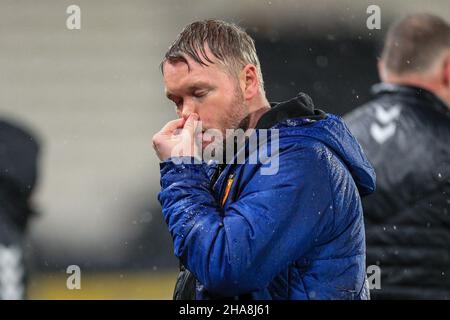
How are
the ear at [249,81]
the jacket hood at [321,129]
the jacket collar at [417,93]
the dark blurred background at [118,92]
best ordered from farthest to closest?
the dark blurred background at [118,92] < the jacket collar at [417,93] < the ear at [249,81] < the jacket hood at [321,129]

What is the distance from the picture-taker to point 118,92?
8594 millimetres

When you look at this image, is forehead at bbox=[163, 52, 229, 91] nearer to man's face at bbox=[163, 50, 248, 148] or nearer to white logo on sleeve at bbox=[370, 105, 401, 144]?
man's face at bbox=[163, 50, 248, 148]

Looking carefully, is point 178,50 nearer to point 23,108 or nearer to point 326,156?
point 326,156

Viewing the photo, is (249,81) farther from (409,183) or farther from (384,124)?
(384,124)

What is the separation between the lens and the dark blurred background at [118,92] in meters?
7.29

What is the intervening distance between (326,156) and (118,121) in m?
6.39

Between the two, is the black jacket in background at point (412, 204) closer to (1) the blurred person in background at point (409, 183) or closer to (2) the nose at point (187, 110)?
(1) the blurred person in background at point (409, 183)

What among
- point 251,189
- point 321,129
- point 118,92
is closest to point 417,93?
point 321,129

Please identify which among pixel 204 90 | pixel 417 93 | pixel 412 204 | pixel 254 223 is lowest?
pixel 254 223

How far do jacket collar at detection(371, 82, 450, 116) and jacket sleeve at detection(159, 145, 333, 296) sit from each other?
2460mm

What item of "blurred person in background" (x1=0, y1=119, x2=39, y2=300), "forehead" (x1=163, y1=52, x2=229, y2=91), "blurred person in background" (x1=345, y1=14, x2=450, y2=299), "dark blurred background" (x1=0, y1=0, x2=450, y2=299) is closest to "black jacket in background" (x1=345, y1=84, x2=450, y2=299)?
"blurred person in background" (x1=345, y1=14, x2=450, y2=299)

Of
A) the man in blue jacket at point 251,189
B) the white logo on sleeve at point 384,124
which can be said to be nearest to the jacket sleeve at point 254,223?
the man in blue jacket at point 251,189

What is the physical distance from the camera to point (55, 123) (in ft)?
27.3

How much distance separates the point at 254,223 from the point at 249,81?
47 centimetres
